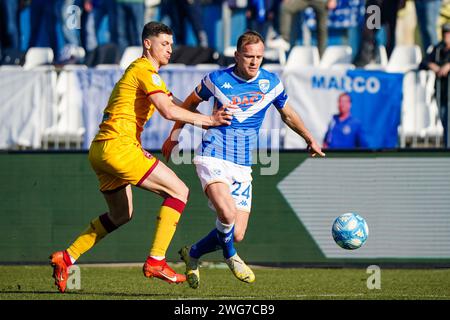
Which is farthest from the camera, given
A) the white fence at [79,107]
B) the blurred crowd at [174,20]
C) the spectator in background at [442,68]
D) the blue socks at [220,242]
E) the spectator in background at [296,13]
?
the spectator in background at [296,13]

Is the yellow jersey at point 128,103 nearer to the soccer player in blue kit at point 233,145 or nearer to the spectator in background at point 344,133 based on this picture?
the soccer player in blue kit at point 233,145

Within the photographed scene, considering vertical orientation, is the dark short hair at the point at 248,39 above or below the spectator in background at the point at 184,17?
below

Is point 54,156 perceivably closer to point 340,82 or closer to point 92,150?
point 92,150

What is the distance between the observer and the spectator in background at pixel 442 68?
15.2 m

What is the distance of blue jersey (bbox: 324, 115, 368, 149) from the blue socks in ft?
15.7

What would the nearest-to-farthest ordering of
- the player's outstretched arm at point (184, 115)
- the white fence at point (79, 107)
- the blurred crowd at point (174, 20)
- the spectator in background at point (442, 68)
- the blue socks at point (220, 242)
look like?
1. the player's outstretched arm at point (184, 115)
2. the blue socks at point (220, 242)
3. the spectator in background at point (442, 68)
4. the white fence at point (79, 107)
5. the blurred crowd at point (174, 20)

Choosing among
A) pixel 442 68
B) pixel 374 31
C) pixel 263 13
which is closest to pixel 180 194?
pixel 442 68

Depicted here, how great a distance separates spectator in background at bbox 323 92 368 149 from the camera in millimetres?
15484

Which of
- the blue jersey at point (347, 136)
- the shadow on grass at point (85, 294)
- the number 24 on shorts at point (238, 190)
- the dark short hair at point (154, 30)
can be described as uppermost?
the dark short hair at point (154, 30)

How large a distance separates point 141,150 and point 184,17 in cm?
918

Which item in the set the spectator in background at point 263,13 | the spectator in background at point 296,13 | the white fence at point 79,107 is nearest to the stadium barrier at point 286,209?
the white fence at point 79,107

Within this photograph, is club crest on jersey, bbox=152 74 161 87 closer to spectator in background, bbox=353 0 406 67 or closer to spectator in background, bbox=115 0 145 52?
spectator in background, bbox=353 0 406 67

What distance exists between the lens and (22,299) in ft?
33.4

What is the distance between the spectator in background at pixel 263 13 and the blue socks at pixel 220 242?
9373 millimetres
